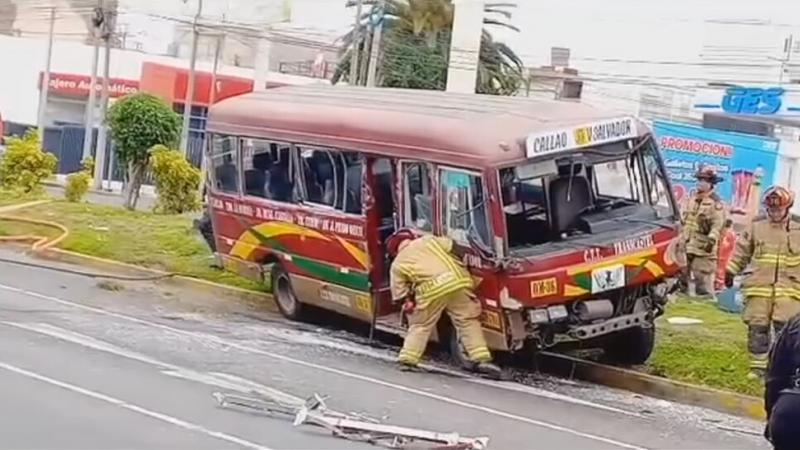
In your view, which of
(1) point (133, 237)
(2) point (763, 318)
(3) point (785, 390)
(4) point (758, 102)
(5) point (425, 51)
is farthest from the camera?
(5) point (425, 51)

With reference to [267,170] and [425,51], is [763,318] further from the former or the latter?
[425,51]

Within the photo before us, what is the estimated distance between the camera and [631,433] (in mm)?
9891

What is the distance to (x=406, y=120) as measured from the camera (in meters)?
13.1

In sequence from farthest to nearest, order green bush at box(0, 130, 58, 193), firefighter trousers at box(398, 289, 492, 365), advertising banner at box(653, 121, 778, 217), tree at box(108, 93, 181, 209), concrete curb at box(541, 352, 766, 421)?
green bush at box(0, 130, 58, 193) → tree at box(108, 93, 181, 209) → advertising banner at box(653, 121, 778, 217) → firefighter trousers at box(398, 289, 492, 365) → concrete curb at box(541, 352, 766, 421)

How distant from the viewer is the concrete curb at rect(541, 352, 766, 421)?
1106cm

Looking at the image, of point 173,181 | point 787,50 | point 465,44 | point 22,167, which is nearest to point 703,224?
point 173,181

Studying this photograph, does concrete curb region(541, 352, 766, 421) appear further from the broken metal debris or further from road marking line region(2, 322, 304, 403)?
road marking line region(2, 322, 304, 403)

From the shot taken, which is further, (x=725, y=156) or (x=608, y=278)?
(x=725, y=156)

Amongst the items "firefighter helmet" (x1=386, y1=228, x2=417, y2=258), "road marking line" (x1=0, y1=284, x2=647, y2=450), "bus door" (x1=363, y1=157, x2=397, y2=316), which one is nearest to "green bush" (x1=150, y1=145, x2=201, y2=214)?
"road marking line" (x1=0, y1=284, x2=647, y2=450)

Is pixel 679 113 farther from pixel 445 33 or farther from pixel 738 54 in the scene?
pixel 445 33

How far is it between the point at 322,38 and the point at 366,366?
4808cm

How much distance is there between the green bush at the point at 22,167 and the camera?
2714cm

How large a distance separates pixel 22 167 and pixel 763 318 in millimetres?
18723

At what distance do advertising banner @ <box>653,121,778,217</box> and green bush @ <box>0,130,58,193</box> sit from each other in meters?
11.6
